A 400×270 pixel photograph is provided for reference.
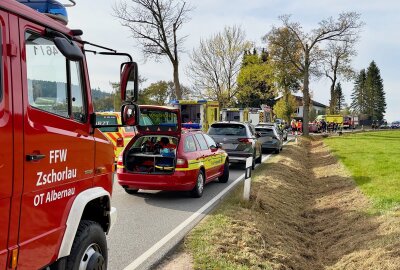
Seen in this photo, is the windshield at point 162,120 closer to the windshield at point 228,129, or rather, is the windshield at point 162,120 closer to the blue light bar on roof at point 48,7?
the windshield at point 228,129

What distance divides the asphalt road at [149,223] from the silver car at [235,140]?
3.75 metres

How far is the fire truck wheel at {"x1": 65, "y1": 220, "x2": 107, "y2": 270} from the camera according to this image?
3.66 m

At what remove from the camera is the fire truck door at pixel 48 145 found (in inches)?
118

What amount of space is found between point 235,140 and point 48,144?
12.7 metres

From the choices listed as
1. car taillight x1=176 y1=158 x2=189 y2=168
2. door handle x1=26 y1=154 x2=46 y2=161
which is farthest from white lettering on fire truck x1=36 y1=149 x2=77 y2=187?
car taillight x1=176 y1=158 x2=189 y2=168

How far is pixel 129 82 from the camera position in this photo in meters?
3.97

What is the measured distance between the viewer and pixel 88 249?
3938 mm

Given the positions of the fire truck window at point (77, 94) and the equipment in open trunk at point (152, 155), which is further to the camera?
the equipment in open trunk at point (152, 155)

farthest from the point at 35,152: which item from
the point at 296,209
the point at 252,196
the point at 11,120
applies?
the point at 296,209

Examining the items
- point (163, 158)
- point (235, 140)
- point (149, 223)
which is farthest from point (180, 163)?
point (235, 140)

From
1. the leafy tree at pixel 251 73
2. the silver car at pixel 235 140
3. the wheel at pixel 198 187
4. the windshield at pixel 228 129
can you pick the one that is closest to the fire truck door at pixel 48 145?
the wheel at pixel 198 187

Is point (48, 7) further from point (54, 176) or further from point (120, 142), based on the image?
point (120, 142)

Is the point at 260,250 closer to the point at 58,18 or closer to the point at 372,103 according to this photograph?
the point at 58,18

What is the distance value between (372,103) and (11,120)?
113608 mm
